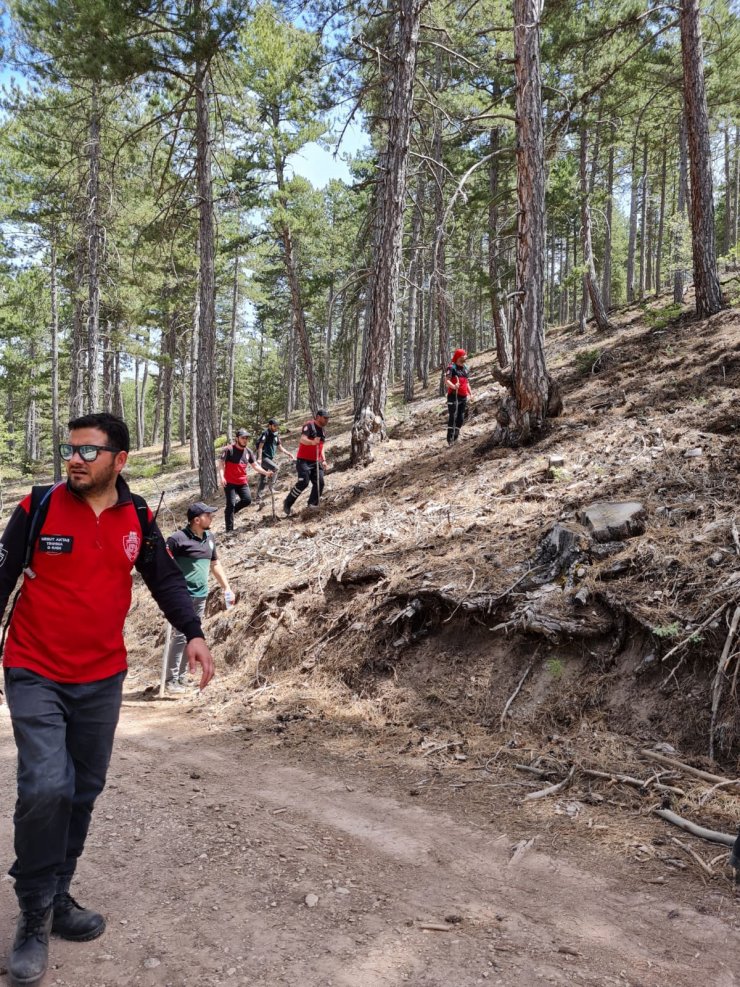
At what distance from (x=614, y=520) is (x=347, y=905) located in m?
4.29

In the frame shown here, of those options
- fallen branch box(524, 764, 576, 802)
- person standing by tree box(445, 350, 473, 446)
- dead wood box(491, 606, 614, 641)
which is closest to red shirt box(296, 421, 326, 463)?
person standing by tree box(445, 350, 473, 446)

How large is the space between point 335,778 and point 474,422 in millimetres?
10017

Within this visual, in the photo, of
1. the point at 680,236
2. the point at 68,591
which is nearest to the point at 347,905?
the point at 68,591

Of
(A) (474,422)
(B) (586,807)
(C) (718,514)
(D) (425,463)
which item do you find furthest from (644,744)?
(A) (474,422)

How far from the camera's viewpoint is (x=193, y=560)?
741cm

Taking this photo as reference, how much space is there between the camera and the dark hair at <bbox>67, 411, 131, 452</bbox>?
3051 millimetres

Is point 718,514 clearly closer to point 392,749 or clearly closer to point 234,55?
point 392,749

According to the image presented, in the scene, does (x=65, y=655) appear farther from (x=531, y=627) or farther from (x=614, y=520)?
(x=614, y=520)

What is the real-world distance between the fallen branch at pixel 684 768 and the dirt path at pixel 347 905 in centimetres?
103

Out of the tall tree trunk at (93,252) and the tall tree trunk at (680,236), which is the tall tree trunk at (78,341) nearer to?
the tall tree trunk at (93,252)

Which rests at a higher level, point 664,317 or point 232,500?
point 664,317

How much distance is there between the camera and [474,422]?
13852mm

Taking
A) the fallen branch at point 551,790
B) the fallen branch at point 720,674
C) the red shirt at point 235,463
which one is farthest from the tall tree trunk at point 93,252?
the fallen branch at point 720,674

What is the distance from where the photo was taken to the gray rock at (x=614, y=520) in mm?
6062
